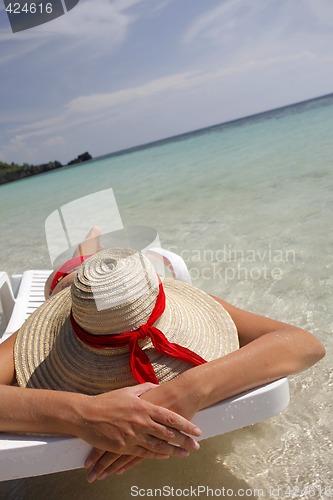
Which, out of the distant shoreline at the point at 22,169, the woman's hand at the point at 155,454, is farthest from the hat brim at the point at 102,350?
the distant shoreline at the point at 22,169

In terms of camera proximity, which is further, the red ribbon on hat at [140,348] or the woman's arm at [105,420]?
the red ribbon on hat at [140,348]

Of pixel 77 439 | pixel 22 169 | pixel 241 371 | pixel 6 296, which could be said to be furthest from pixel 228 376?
pixel 22 169

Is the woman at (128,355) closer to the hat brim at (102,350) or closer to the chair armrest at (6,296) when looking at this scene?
the hat brim at (102,350)

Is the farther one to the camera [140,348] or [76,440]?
[140,348]

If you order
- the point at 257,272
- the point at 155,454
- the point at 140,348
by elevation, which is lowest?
the point at 257,272

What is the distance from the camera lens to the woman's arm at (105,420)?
1249mm

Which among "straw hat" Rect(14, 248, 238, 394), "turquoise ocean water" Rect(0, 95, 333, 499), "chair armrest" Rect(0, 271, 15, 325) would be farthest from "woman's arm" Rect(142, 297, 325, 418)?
"chair armrest" Rect(0, 271, 15, 325)

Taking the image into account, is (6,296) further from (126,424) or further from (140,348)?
(126,424)

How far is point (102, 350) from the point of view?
4.72ft

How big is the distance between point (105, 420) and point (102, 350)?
0.77ft

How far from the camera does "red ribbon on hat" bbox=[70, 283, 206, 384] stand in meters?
1.38

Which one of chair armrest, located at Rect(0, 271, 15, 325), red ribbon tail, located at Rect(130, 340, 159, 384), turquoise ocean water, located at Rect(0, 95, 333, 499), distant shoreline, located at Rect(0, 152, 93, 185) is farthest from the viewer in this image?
distant shoreline, located at Rect(0, 152, 93, 185)

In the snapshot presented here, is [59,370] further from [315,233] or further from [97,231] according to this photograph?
[315,233]

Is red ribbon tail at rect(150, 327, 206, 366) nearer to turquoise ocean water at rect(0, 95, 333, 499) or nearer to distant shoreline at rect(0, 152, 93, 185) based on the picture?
turquoise ocean water at rect(0, 95, 333, 499)
